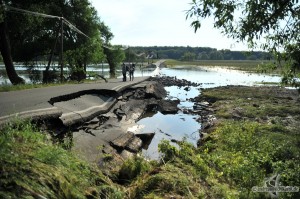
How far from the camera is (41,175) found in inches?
164

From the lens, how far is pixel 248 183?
22.5 feet

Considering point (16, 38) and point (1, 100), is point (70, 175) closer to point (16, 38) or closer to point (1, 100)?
point (1, 100)

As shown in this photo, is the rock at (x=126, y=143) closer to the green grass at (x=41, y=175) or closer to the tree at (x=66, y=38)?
the green grass at (x=41, y=175)

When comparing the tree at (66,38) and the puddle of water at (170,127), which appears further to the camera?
the tree at (66,38)

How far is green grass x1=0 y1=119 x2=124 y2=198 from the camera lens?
12.2ft

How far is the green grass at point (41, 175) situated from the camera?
147 inches

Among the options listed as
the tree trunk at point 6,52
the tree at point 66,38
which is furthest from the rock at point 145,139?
the tree at point 66,38

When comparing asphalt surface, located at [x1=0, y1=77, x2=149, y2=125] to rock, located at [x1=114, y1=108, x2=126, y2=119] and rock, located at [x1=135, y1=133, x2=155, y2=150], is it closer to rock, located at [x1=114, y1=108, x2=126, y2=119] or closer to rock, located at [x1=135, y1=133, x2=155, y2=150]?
rock, located at [x1=114, y1=108, x2=126, y2=119]

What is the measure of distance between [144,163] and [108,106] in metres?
9.38

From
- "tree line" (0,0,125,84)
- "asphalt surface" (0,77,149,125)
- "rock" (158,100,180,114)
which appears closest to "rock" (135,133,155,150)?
"asphalt surface" (0,77,149,125)

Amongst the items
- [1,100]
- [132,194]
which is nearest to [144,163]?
[132,194]

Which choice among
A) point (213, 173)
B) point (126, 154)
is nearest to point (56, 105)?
point (126, 154)

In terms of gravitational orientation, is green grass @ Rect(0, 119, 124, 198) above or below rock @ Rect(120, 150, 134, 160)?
above

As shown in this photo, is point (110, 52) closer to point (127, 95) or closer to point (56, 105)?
point (127, 95)
